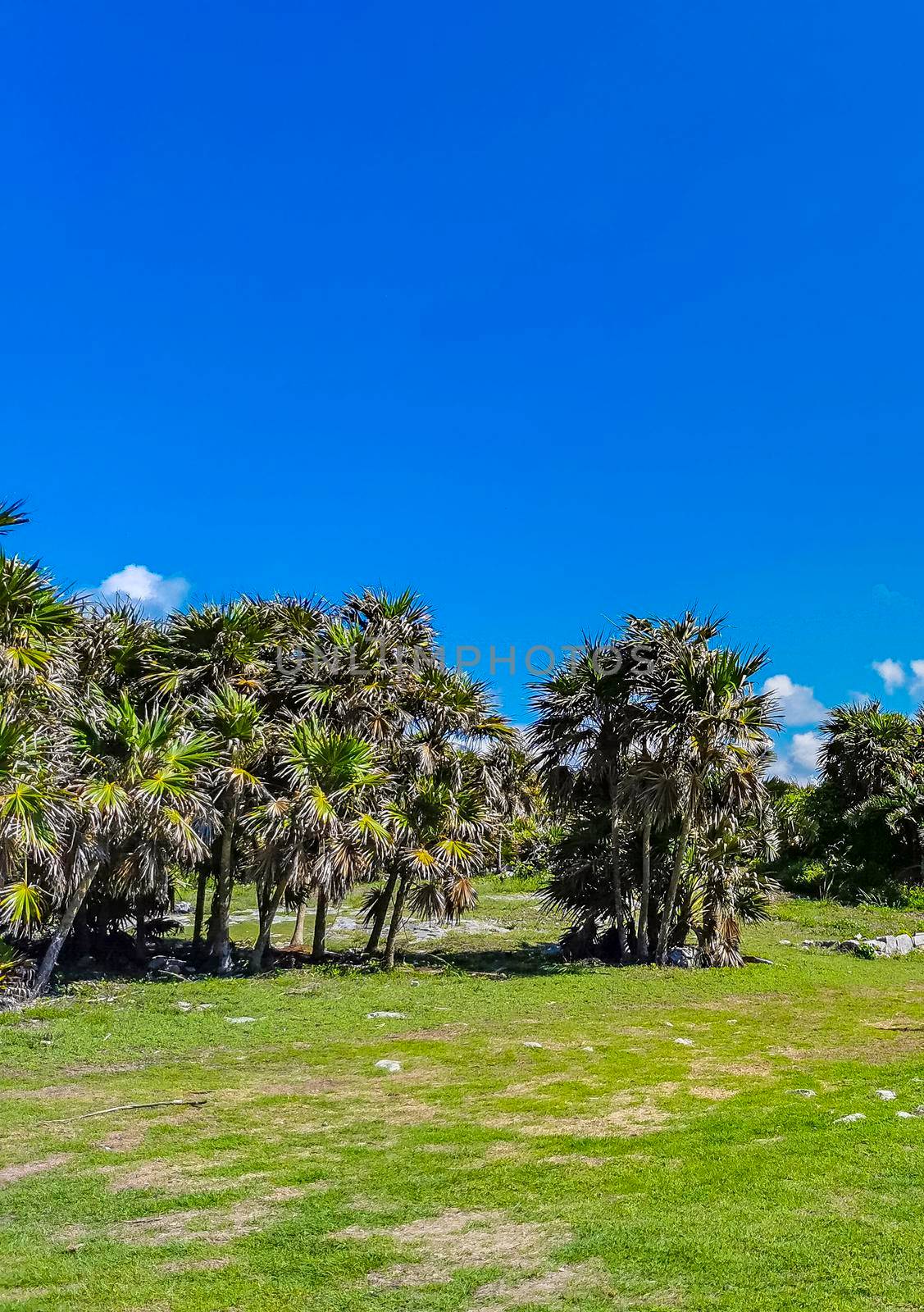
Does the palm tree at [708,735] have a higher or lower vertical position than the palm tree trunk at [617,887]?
higher

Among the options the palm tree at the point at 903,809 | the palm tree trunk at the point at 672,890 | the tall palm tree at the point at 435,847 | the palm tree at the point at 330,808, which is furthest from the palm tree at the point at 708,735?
the palm tree at the point at 903,809

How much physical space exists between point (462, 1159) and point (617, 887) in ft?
49.0

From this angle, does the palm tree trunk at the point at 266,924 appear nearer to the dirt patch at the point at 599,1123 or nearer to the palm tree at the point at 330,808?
the palm tree at the point at 330,808

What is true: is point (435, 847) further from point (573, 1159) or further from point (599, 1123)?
point (573, 1159)

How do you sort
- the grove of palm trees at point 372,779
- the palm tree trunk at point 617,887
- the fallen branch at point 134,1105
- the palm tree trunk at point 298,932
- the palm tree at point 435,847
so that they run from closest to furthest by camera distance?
the fallen branch at point 134,1105 < the grove of palm trees at point 372,779 < the palm tree at point 435,847 < the palm tree trunk at point 617,887 < the palm tree trunk at point 298,932

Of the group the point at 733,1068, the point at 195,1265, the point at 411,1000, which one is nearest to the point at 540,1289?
the point at 195,1265

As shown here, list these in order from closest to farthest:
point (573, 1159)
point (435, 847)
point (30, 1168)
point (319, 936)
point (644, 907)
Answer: point (573, 1159) < point (30, 1168) < point (435, 847) < point (644, 907) < point (319, 936)

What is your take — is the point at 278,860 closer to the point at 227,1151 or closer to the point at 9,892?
the point at 9,892

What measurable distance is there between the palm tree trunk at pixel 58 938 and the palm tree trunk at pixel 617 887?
1151 centimetres

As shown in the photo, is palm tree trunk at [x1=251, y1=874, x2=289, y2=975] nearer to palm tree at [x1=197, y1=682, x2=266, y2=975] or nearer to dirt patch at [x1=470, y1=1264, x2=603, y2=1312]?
palm tree at [x1=197, y1=682, x2=266, y2=975]

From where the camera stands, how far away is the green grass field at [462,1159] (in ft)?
18.3

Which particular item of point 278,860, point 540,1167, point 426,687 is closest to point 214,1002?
point 278,860

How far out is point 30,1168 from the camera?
26.0 feet

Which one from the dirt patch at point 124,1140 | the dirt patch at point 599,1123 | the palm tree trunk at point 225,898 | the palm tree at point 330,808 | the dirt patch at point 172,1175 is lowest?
the dirt patch at point 124,1140
